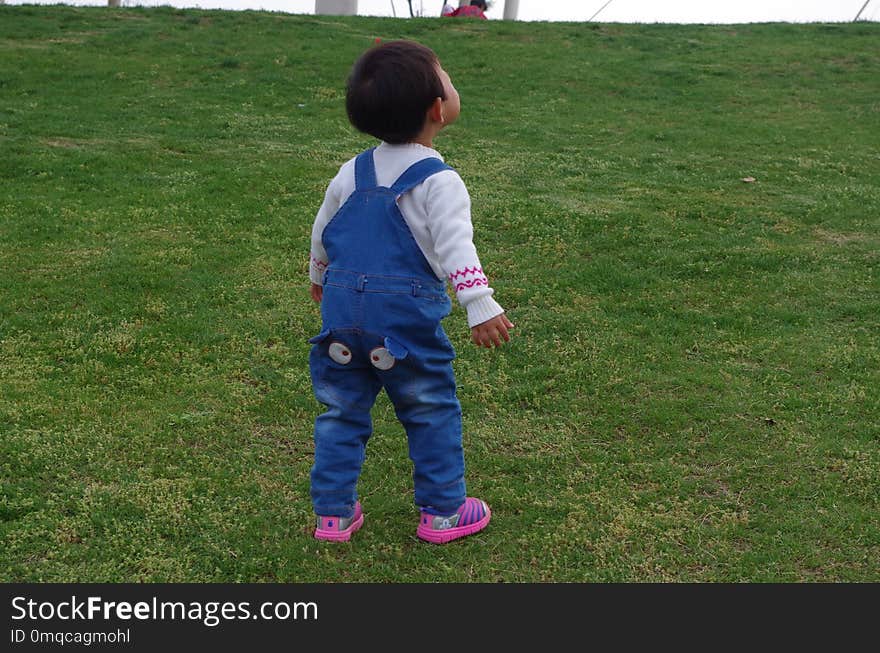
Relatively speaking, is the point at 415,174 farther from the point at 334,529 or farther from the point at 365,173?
the point at 334,529

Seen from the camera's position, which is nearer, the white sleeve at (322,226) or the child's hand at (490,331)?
the child's hand at (490,331)

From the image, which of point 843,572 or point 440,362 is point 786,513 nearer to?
point 843,572

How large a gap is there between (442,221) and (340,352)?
0.56m

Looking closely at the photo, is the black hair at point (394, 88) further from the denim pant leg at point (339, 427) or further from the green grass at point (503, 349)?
the green grass at point (503, 349)

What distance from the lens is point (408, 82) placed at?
3.19 metres

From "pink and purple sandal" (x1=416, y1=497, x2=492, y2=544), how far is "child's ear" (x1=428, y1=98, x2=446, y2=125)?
4.52 ft

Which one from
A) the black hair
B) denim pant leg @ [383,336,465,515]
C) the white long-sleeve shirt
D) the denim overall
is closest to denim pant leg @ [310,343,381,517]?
the denim overall

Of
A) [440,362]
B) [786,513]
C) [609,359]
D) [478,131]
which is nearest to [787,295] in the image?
[609,359]

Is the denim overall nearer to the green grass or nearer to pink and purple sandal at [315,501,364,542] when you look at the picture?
pink and purple sandal at [315,501,364,542]

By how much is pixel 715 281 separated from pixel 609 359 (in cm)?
152

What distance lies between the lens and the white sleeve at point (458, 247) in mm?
3139

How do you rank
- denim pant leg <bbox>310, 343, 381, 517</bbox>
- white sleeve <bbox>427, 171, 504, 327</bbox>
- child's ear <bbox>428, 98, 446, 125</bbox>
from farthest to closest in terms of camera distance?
1. denim pant leg <bbox>310, 343, 381, 517</bbox>
2. child's ear <bbox>428, 98, 446, 125</bbox>
3. white sleeve <bbox>427, 171, 504, 327</bbox>

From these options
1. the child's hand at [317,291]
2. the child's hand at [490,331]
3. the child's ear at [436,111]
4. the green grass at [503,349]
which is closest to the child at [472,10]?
the green grass at [503,349]

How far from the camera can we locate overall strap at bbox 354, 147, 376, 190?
129 inches
